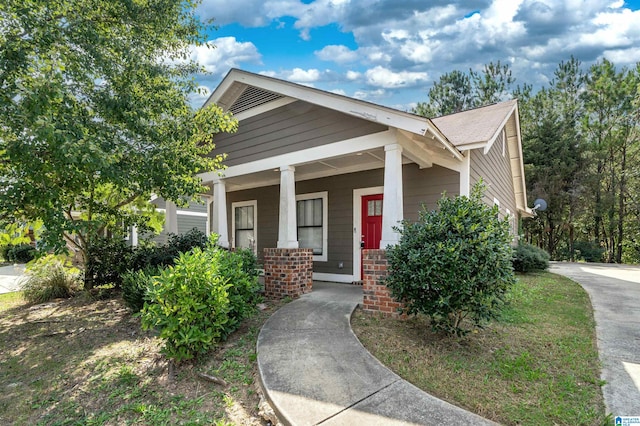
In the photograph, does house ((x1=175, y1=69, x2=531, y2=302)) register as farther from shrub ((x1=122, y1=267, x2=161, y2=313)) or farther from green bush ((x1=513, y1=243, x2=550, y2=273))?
shrub ((x1=122, y1=267, x2=161, y2=313))

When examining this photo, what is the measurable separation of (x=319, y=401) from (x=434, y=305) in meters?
1.74

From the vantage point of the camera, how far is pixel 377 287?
5.08 meters

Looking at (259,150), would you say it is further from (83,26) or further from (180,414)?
(180,414)

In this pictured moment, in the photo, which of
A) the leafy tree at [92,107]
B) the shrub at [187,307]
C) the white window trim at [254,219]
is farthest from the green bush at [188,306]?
the white window trim at [254,219]

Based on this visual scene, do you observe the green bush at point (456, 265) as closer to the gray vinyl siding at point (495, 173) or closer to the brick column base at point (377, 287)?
the brick column base at point (377, 287)

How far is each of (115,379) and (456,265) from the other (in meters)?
3.93

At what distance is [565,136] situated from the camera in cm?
2122

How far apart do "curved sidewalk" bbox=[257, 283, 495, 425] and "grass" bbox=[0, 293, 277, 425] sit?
265mm

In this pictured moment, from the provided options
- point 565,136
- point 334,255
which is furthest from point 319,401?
point 565,136

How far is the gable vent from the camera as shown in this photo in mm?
7199

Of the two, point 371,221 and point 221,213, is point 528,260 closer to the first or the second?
point 371,221

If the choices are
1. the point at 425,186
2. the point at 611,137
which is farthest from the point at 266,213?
the point at 611,137

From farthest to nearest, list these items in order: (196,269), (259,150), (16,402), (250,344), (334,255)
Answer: (334,255) → (259,150) → (250,344) → (196,269) → (16,402)

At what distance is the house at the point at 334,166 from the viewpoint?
18.3 ft
